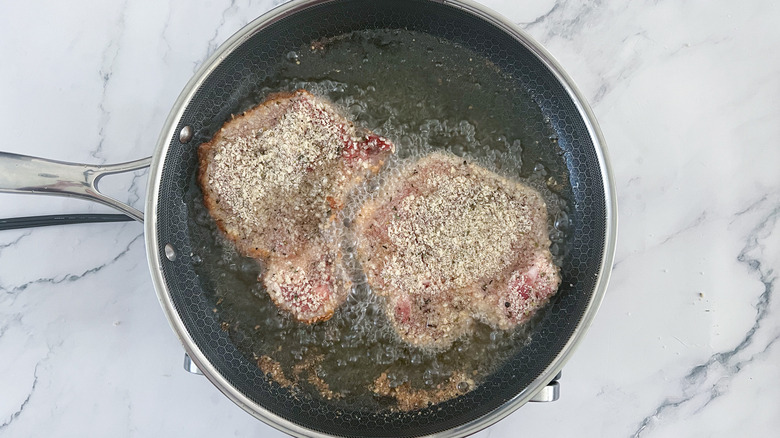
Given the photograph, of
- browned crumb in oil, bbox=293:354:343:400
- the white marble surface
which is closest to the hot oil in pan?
browned crumb in oil, bbox=293:354:343:400

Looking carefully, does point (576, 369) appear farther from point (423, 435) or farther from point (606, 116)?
point (606, 116)

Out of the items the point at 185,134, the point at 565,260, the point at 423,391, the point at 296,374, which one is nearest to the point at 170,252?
the point at 185,134

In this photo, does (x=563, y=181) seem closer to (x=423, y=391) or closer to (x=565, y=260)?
(x=565, y=260)

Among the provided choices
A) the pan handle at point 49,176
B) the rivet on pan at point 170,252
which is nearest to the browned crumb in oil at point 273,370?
the rivet on pan at point 170,252

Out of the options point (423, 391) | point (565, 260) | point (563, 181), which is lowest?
point (423, 391)

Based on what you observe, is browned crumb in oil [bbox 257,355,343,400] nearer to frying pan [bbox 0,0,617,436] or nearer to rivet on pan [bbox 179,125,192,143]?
frying pan [bbox 0,0,617,436]

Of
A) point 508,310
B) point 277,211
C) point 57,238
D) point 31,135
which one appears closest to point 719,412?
Result: point 508,310
